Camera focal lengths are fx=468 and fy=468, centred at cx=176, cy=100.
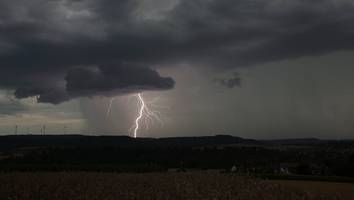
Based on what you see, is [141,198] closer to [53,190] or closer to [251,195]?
[251,195]

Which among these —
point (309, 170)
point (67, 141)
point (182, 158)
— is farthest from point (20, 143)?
point (309, 170)

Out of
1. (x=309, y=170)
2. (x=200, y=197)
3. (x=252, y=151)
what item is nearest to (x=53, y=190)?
(x=200, y=197)

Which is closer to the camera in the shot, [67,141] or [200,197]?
[200,197]

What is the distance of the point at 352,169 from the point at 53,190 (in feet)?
167

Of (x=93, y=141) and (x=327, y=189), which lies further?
(x=93, y=141)

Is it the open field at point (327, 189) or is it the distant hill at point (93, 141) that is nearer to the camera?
the open field at point (327, 189)

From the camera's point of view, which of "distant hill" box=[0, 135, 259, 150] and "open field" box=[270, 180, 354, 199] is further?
"distant hill" box=[0, 135, 259, 150]

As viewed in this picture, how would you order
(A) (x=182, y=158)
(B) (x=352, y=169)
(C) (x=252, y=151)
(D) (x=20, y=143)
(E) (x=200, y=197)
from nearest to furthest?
(E) (x=200, y=197) < (B) (x=352, y=169) < (A) (x=182, y=158) < (C) (x=252, y=151) < (D) (x=20, y=143)

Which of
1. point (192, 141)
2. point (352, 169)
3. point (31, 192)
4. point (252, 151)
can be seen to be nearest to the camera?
point (31, 192)

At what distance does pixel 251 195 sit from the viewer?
99.9ft

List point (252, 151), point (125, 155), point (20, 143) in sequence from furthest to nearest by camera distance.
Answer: point (20, 143), point (252, 151), point (125, 155)

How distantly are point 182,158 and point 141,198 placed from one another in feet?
262

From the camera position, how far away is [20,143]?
165 metres

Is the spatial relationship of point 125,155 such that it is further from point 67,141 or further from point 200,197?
point 200,197
